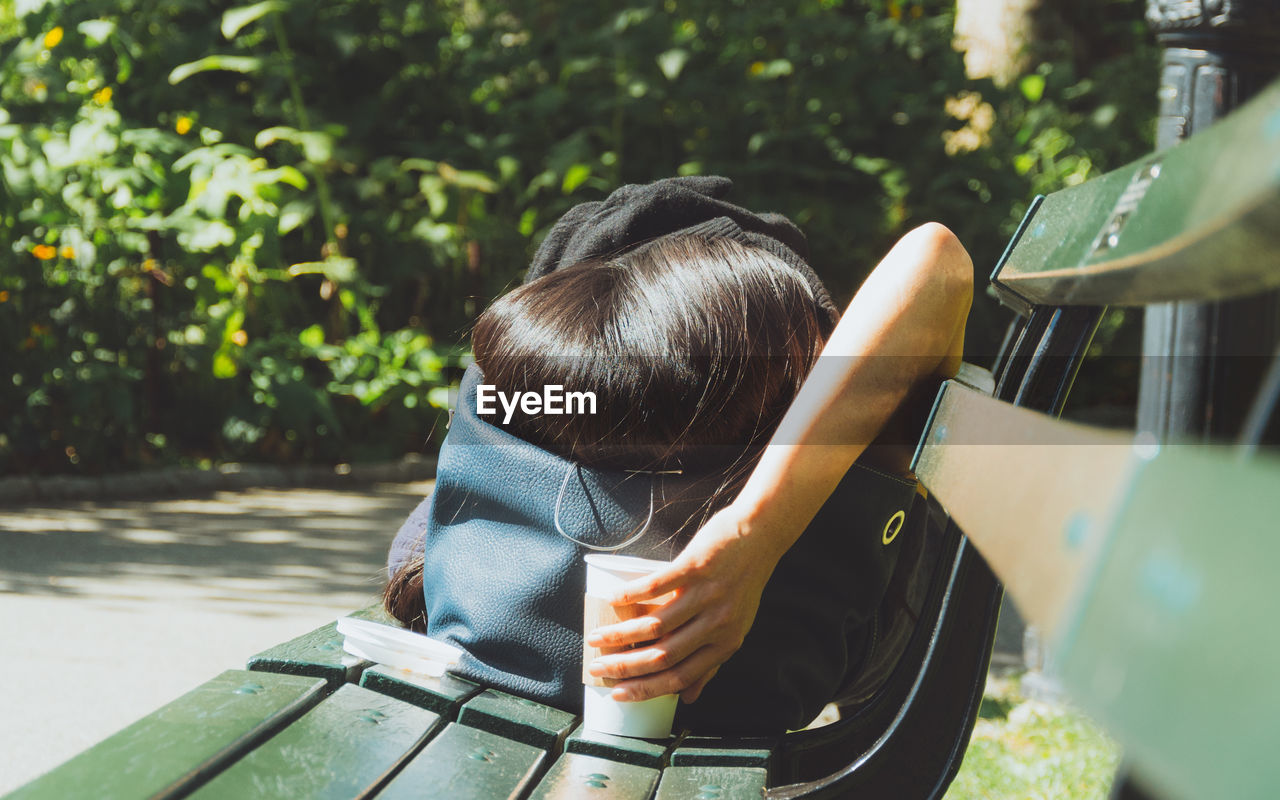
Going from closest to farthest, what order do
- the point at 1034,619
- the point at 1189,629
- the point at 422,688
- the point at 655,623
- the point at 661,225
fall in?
1. the point at 1189,629
2. the point at 1034,619
3. the point at 655,623
4. the point at 422,688
5. the point at 661,225

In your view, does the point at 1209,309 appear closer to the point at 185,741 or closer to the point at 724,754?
the point at 724,754

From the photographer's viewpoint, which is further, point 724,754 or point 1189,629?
point 724,754

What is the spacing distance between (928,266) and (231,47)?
582 centimetres

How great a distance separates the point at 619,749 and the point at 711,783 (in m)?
0.12

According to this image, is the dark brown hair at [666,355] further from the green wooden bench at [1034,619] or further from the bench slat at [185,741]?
Result: the bench slat at [185,741]

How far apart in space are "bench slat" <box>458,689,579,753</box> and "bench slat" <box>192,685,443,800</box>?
4 centimetres

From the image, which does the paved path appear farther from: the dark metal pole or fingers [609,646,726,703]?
the dark metal pole

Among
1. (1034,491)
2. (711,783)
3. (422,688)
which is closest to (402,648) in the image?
(422,688)

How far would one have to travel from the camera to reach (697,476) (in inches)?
53.8

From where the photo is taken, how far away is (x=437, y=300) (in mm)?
6578

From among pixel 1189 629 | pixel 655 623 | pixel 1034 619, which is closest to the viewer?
pixel 1189 629

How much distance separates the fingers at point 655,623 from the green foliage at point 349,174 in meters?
4.64

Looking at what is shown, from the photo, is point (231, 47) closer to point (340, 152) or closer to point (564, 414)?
point (340, 152)

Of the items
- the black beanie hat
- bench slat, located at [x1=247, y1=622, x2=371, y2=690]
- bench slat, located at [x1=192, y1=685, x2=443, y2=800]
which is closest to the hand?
bench slat, located at [x1=192, y1=685, x2=443, y2=800]
